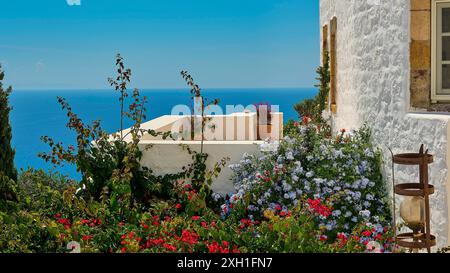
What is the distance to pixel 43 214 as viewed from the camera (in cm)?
758

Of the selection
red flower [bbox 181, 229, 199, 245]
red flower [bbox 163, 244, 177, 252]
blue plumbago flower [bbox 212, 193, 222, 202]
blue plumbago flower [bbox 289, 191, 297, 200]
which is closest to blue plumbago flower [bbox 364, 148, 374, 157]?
blue plumbago flower [bbox 289, 191, 297, 200]

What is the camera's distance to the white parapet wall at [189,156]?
8.61 m

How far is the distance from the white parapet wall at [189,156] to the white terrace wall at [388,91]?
1550 millimetres

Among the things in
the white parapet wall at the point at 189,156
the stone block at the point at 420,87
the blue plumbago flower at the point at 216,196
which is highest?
the stone block at the point at 420,87

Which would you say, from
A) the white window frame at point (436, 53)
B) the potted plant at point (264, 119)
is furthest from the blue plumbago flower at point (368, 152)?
the potted plant at point (264, 119)

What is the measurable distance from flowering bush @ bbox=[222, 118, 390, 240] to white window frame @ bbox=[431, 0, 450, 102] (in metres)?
1.32

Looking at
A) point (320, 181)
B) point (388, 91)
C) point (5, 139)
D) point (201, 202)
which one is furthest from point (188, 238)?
point (5, 139)

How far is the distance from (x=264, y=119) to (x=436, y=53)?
23.5ft

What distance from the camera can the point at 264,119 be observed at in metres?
13.6

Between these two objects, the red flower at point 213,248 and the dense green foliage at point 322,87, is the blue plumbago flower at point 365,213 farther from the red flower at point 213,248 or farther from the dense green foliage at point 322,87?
the dense green foliage at point 322,87

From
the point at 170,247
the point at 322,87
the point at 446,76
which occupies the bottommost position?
the point at 170,247

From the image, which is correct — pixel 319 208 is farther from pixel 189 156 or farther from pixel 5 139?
pixel 5 139

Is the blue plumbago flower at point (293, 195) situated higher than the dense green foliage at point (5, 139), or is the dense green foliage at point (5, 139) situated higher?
the dense green foliage at point (5, 139)
